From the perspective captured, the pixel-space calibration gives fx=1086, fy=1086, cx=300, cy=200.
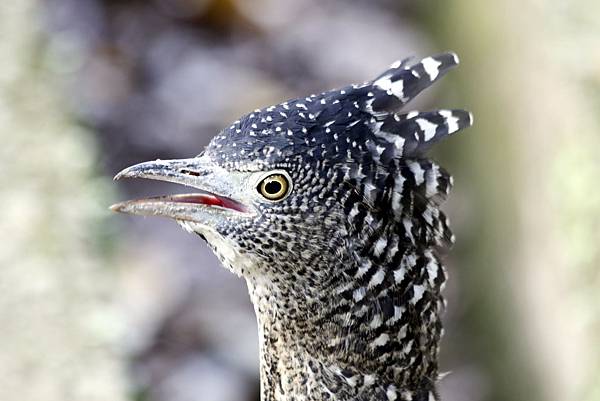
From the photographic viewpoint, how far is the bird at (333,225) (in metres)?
2.98

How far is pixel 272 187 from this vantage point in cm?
299

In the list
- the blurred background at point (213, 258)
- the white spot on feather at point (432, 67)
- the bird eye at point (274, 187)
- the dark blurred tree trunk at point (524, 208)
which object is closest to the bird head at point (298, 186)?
the bird eye at point (274, 187)

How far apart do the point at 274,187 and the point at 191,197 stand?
0.23 meters

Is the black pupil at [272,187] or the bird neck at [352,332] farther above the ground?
the black pupil at [272,187]

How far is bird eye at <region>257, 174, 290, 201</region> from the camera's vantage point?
2.98 metres

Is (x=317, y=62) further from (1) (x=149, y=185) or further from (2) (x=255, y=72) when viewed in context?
(1) (x=149, y=185)

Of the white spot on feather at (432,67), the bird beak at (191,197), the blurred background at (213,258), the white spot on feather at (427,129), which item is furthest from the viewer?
the blurred background at (213,258)

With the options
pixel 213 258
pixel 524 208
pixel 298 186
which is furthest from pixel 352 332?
pixel 213 258

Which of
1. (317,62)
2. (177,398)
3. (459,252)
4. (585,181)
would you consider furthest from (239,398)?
(317,62)

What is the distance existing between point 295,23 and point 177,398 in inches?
136

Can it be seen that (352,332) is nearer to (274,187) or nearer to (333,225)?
(333,225)

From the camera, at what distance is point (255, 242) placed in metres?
2.98

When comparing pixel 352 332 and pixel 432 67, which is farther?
pixel 432 67

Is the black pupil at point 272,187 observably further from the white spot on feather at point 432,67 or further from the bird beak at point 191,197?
the white spot on feather at point 432,67
